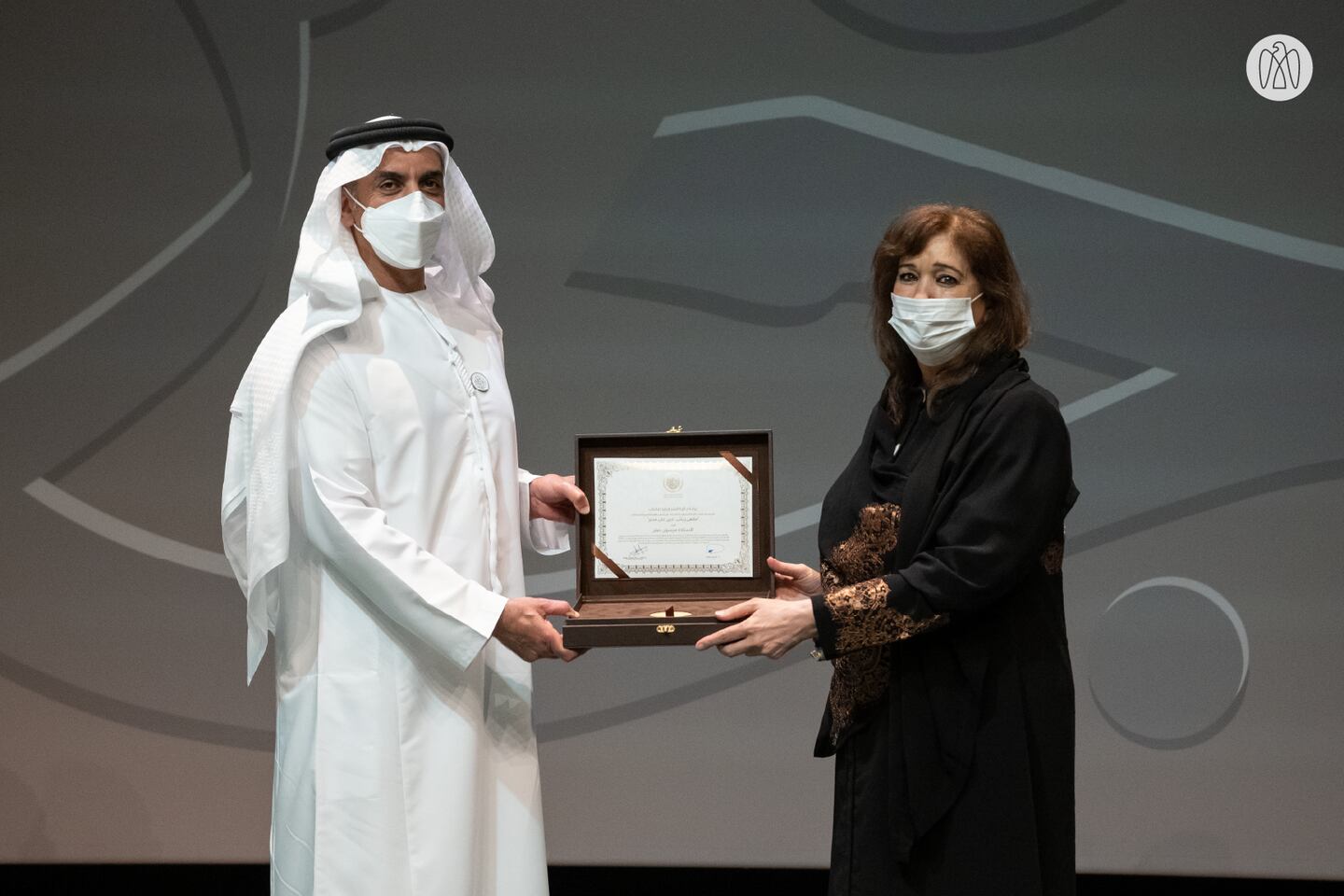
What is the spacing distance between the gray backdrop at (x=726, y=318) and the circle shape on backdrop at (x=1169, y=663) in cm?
1

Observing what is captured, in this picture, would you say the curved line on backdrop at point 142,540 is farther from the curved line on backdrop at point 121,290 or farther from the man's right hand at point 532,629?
the man's right hand at point 532,629

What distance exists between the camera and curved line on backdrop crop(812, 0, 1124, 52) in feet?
12.0

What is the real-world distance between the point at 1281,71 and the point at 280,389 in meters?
2.84

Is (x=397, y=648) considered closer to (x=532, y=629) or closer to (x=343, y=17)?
(x=532, y=629)

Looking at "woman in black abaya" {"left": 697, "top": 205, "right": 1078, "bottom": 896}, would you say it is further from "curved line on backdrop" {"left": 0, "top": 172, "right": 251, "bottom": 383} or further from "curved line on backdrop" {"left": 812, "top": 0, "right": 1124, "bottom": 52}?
"curved line on backdrop" {"left": 0, "top": 172, "right": 251, "bottom": 383}

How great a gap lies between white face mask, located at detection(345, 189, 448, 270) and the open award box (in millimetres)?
460

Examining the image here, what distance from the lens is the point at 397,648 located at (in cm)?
236

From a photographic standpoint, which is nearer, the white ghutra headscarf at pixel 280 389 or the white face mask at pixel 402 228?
the white ghutra headscarf at pixel 280 389

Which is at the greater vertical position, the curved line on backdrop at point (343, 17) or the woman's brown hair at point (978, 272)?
the curved line on backdrop at point (343, 17)

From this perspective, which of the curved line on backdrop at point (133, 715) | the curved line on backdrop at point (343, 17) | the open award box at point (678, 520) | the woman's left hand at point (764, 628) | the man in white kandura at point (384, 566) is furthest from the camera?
the curved line on backdrop at point (133, 715)

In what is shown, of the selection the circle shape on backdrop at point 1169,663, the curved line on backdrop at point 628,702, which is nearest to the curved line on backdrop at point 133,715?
the curved line on backdrop at point 628,702

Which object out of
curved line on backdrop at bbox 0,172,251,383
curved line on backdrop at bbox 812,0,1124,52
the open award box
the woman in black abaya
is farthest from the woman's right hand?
curved line on backdrop at bbox 0,172,251,383

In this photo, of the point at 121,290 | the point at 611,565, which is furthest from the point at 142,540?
the point at 611,565

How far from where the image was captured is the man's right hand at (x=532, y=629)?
232 centimetres
